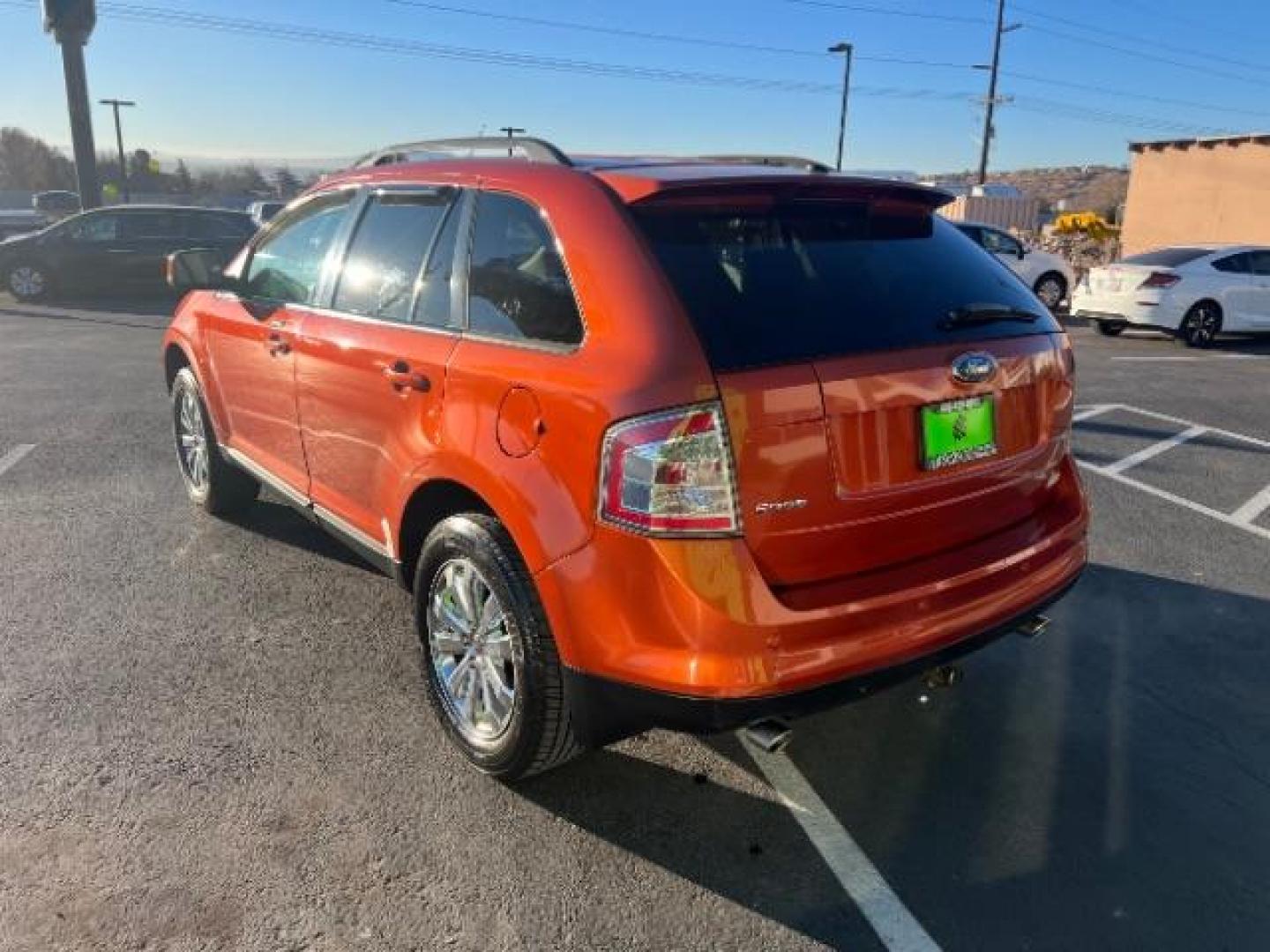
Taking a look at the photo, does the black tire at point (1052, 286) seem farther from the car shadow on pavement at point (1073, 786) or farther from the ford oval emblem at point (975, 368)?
the ford oval emblem at point (975, 368)

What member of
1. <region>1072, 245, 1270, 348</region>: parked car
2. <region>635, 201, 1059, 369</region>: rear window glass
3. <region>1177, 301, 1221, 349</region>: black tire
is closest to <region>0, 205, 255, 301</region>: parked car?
<region>1072, 245, 1270, 348</region>: parked car

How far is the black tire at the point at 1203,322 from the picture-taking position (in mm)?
13617

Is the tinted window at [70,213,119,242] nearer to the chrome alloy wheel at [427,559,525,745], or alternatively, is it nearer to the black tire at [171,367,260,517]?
the black tire at [171,367,260,517]

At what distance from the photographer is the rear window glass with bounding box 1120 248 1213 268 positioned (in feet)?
45.7

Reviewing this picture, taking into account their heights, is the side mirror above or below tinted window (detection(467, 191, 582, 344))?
below

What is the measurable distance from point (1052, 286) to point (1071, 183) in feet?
427

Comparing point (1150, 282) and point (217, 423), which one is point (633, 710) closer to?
point (217, 423)

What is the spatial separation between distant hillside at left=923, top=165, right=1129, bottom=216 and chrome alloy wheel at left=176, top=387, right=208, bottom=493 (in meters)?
92.0

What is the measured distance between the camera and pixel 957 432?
2.65 meters

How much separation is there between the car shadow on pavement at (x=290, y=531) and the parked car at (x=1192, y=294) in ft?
41.2

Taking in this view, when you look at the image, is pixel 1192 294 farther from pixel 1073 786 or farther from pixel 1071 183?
pixel 1071 183

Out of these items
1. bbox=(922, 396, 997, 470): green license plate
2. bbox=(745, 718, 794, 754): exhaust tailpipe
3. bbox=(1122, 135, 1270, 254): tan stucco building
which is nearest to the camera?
bbox=(745, 718, 794, 754): exhaust tailpipe

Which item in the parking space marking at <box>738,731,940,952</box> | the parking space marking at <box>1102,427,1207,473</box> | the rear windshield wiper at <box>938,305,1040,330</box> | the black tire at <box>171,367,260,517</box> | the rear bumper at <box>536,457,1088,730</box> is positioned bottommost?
the parking space marking at <box>738,731,940,952</box>

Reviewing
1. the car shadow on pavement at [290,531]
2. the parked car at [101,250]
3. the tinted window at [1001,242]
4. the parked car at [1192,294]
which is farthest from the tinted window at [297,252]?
the tinted window at [1001,242]
